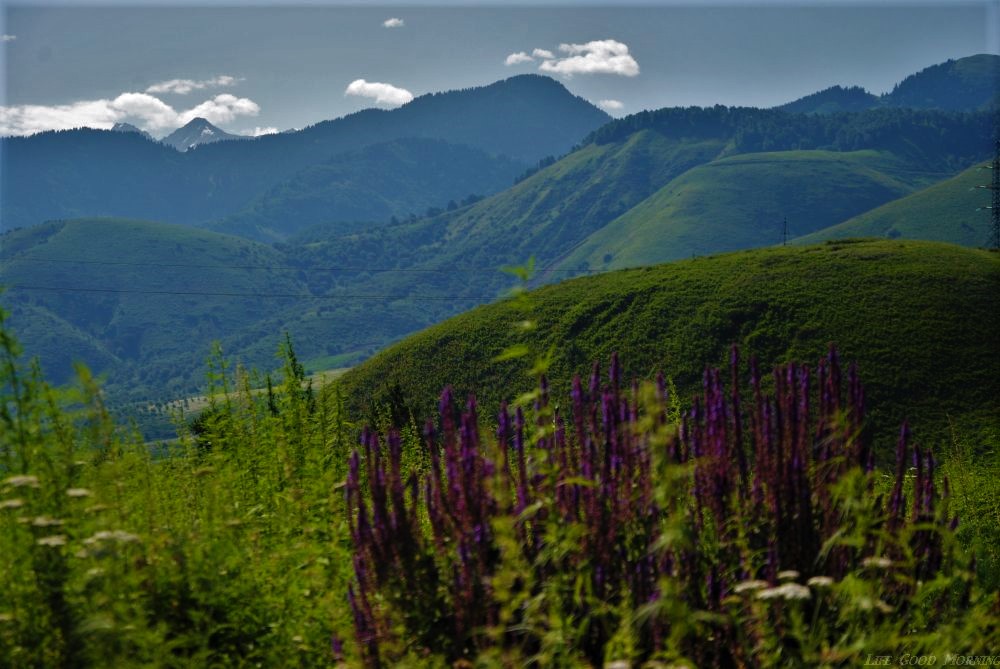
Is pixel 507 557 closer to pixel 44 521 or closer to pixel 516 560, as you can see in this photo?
pixel 516 560

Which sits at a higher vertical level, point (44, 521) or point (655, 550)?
point (44, 521)

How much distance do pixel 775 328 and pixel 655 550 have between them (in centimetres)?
6115

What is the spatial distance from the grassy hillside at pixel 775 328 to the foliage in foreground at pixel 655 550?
47051 millimetres

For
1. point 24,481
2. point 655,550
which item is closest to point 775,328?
point 655,550

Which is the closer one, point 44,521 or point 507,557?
point 507,557

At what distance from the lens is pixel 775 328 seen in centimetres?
6206

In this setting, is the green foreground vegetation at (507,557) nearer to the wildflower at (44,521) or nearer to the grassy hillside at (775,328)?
Result: the wildflower at (44,521)

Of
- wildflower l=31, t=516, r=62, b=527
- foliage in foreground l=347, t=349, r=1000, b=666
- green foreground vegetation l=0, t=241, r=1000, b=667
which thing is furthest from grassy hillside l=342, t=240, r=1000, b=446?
wildflower l=31, t=516, r=62, b=527

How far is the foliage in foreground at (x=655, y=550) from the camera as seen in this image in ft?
14.4

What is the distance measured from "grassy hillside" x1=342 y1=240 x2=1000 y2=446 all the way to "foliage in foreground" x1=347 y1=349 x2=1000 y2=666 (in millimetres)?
47051

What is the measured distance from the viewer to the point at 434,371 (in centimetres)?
7050

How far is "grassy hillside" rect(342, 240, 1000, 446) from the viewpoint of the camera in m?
53.0

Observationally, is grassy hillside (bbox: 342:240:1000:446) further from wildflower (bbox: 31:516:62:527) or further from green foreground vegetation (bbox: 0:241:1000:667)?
wildflower (bbox: 31:516:62:527)

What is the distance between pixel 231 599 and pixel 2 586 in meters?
1.35
